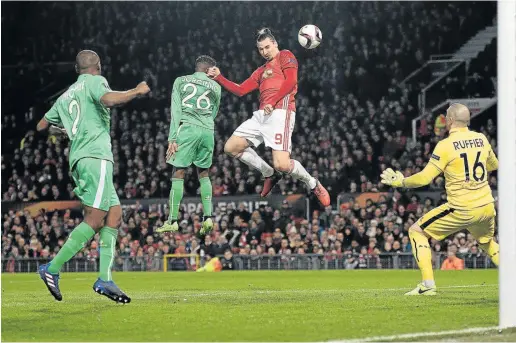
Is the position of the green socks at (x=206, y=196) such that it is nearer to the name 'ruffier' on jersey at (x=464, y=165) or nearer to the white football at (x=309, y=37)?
the white football at (x=309, y=37)

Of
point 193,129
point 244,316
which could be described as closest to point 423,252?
point 244,316

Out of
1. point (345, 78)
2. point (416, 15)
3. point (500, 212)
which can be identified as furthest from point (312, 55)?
point (500, 212)

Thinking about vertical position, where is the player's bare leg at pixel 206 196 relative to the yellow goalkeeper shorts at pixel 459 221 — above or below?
above

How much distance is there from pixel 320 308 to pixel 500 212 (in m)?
3.39

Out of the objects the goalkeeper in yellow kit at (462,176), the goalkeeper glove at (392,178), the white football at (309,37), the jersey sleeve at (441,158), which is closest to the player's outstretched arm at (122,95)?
the goalkeeper glove at (392,178)

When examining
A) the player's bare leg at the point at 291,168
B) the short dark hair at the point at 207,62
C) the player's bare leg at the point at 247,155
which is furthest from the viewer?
the player's bare leg at the point at 247,155

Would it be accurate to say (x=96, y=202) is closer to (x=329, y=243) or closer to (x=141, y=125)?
(x=329, y=243)

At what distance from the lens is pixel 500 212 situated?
8.32 meters

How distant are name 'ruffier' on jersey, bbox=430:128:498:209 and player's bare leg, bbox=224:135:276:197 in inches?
146

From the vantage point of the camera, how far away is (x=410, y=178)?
12148mm

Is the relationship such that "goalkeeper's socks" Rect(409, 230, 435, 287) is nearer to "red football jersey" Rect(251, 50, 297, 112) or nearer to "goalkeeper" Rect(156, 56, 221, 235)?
"red football jersey" Rect(251, 50, 297, 112)

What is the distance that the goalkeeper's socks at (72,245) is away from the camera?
37.0 ft

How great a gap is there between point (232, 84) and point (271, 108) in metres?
0.85

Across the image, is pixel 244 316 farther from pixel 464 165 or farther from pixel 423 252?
pixel 464 165
